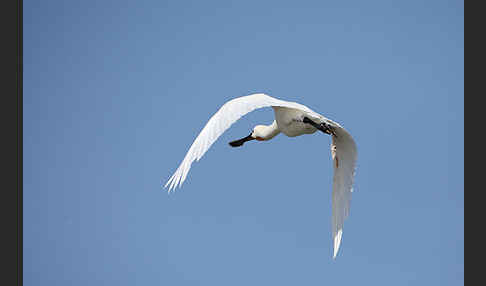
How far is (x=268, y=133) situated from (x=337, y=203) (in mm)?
2321

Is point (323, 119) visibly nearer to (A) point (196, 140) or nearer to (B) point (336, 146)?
(B) point (336, 146)

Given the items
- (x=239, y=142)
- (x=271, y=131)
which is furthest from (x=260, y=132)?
(x=239, y=142)

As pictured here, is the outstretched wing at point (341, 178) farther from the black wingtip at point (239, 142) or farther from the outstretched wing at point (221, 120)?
the black wingtip at point (239, 142)

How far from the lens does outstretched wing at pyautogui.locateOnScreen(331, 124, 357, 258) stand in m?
15.2

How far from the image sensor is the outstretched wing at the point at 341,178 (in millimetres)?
15172

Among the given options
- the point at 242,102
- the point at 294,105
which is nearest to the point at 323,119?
the point at 294,105

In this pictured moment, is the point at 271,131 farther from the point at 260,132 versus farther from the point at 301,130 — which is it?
the point at 301,130

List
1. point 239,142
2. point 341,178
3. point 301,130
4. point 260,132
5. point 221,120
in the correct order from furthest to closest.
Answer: point 239,142, point 260,132, point 341,178, point 301,130, point 221,120

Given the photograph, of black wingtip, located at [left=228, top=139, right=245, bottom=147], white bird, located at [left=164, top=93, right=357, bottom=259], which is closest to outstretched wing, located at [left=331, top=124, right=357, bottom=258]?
white bird, located at [left=164, top=93, right=357, bottom=259]

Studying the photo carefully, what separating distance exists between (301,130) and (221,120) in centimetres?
314

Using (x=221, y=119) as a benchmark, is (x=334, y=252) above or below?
below

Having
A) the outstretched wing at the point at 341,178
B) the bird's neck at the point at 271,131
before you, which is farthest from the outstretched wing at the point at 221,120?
the bird's neck at the point at 271,131

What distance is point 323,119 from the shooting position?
14.3m

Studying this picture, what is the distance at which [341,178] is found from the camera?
15750 millimetres
